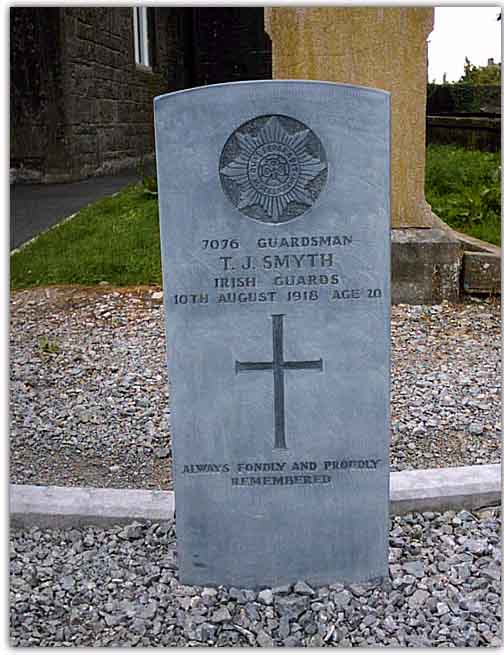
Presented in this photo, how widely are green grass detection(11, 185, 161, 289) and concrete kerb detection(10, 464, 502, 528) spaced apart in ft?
11.2

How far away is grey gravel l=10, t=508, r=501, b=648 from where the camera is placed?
256cm

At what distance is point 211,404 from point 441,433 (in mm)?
1671

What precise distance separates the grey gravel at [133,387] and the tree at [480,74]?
1452 cm

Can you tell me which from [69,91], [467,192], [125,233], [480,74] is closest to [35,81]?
[69,91]

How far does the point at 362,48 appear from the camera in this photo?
5508 mm

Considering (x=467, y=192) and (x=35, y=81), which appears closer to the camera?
(x=467, y=192)

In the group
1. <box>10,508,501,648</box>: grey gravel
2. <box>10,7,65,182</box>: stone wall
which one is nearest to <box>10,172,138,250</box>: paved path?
<box>10,7,65,182</box>: stone wall

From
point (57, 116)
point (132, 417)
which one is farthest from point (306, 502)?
point (57, 116)

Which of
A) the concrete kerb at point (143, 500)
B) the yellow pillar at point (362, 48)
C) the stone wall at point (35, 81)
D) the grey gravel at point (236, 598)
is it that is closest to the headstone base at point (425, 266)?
the yellow pillar at point (362, 48)

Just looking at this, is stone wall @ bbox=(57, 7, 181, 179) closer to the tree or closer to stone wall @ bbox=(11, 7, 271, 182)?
stone wall @ bbox=(11, 7, 271, 182)

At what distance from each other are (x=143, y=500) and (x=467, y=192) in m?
6.70

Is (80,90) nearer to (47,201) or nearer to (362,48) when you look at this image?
(47,201)

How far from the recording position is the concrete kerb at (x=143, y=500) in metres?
3.06

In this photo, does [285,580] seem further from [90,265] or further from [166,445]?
[90,265]
